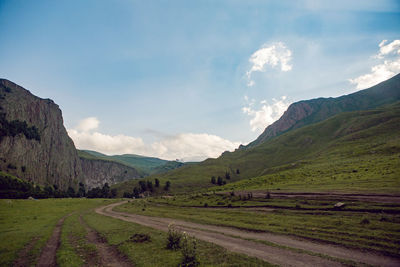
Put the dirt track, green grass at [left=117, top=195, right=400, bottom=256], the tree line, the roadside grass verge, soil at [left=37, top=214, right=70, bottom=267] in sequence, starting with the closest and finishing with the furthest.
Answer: the dirt track, the roadside grass verge, soil at [left=37, top=214, right=70, bottom=267], green grass at [left=117, top=195, right=400, bottom=256], the tree line

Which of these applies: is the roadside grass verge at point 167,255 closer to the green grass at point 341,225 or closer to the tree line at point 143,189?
the green grass at point 341,225

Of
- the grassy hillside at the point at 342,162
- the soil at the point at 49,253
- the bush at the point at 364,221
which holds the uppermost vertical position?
the grassy hillside at the point at 342,162

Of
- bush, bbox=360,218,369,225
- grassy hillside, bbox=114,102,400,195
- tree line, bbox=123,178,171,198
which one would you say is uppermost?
grassy hillside, bbox=114,102,400,195

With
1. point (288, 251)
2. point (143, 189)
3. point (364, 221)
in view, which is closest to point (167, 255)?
point (288, 251)

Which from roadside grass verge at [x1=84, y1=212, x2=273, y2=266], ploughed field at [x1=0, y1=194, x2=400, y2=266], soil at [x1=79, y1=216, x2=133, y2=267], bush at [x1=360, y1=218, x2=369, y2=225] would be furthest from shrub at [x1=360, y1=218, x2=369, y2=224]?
soil at [x1=79, y1=216, x2=133, y2=267]

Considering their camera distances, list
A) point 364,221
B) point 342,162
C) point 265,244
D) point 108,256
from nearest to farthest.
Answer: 1. point 108,256
2. point 265,244
3. point 364,221
4. point 342,162

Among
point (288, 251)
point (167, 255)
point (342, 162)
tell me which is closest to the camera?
point (288, 251)

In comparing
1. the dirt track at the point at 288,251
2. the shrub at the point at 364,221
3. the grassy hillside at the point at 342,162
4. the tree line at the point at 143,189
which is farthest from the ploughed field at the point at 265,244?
the tree line at the point at 143,189

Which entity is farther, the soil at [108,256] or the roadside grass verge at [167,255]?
the soil at [108,256]

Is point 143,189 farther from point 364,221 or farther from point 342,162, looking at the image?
point 364,221

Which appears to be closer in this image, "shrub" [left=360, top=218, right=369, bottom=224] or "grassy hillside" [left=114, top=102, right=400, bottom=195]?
"shrub" [left=360, top=218, right=369, bottom=224]

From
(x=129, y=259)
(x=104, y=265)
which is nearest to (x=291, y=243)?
(x=129, y=259)

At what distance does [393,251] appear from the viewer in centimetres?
1427

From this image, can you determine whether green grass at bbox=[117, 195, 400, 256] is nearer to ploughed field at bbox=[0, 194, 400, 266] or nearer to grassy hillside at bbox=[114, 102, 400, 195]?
ploughed field at bbox=[0, 194, 400, 266]
